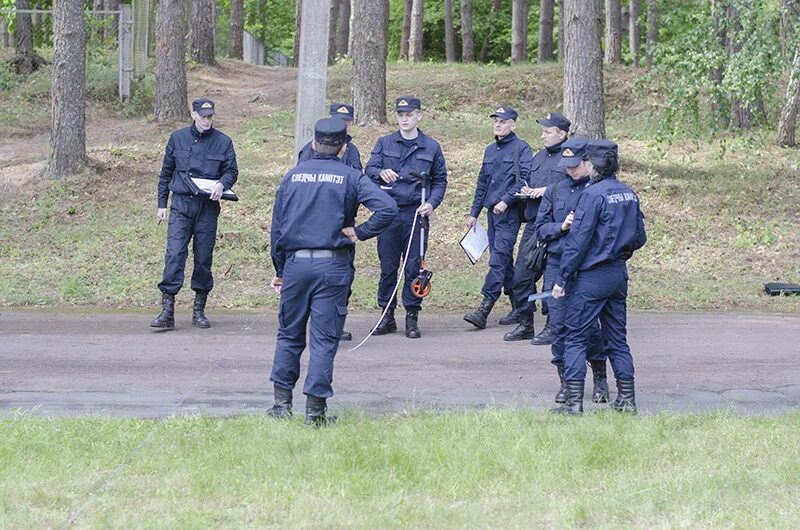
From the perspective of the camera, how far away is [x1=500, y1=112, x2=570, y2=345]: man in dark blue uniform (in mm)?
10766

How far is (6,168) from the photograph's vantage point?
62.9 feet

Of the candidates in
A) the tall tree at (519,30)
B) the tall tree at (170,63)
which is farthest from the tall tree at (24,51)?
the tall tree at (519,30)

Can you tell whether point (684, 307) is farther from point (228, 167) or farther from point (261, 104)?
point (261, 104)

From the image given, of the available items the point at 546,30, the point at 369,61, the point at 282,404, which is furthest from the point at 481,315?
the point at 546,30

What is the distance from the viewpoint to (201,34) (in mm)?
30172

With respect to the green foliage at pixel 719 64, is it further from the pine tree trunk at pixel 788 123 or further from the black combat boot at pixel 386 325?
the black combat boot at pixel 386 325

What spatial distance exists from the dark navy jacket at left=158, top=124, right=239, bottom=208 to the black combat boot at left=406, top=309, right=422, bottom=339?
2248mm

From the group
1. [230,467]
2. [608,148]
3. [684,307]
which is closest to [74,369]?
[230,467]

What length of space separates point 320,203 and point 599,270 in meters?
2.09

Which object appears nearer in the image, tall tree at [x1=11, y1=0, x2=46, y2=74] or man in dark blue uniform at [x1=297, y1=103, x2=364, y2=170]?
man in dark blue uniform at [x1=297, y1=103, x2=364, y2=170]

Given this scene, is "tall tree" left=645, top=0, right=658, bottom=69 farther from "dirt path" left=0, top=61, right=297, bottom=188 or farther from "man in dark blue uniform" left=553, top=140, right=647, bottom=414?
"man in dark blue uniform" left=553, top=140, right=647, bottom=414

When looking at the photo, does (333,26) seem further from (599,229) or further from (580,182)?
(599,229)

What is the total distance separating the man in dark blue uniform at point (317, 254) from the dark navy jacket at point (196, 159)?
369cm

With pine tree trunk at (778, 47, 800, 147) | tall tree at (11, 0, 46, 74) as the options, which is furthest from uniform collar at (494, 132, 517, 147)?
tall tree at (11, 0, 46, 74)
